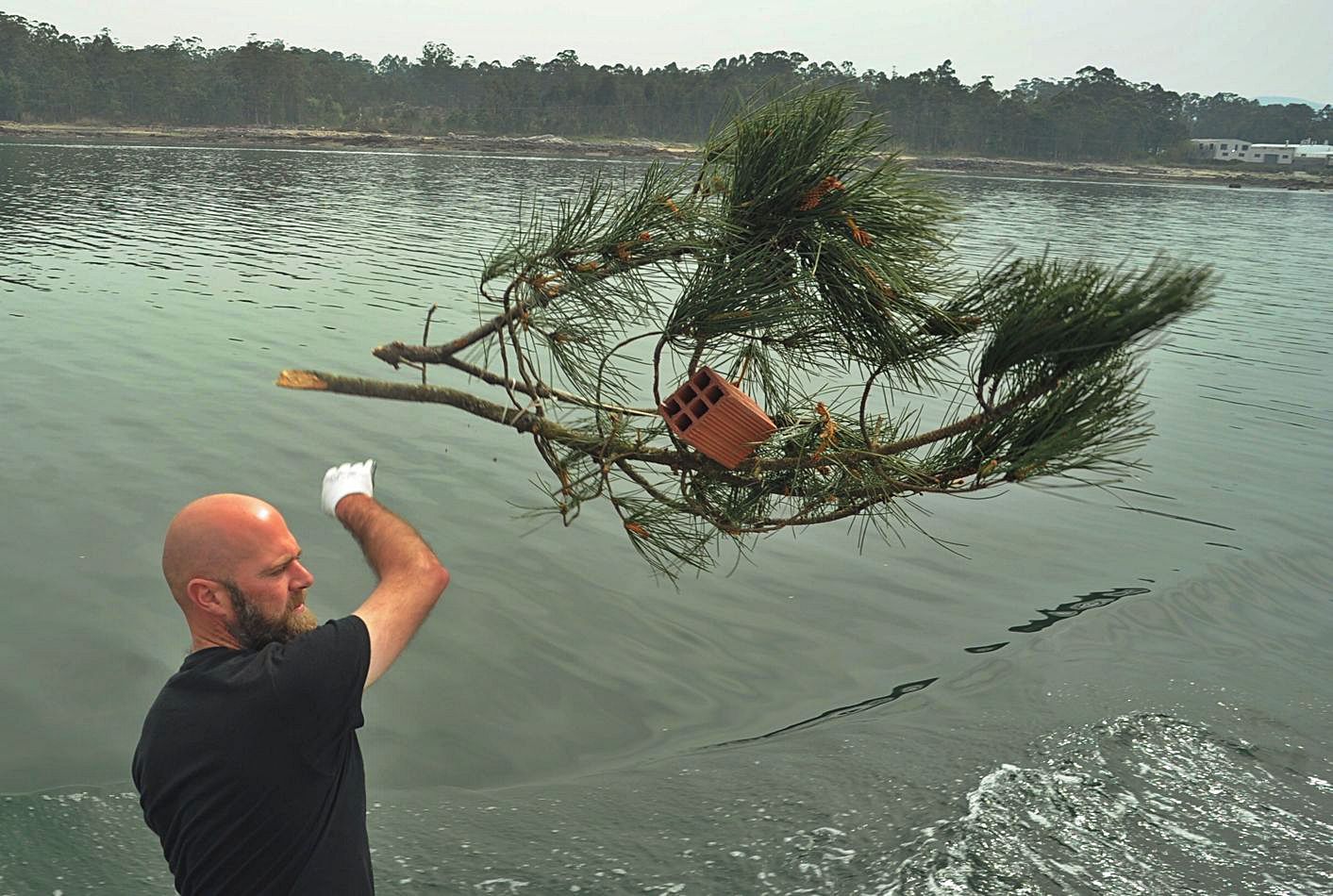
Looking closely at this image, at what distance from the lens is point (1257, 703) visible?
20.0ft

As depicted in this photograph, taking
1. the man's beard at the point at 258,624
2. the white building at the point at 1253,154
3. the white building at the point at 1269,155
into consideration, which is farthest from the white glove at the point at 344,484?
the white building at the point at 1269,155

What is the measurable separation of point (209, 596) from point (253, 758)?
326mm

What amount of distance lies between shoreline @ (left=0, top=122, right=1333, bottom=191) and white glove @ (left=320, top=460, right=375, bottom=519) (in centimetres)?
7986

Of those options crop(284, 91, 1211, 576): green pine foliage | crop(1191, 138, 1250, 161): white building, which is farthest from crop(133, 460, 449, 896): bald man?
crop(1191, 138, 1250, 161): white building

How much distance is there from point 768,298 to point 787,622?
426 centimetres

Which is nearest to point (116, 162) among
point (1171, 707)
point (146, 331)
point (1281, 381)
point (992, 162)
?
point (146, 331)

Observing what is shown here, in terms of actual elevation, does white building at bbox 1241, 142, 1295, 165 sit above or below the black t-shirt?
above

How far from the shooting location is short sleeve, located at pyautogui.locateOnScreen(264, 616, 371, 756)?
216 cm

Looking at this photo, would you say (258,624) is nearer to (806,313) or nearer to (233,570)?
(233,570)

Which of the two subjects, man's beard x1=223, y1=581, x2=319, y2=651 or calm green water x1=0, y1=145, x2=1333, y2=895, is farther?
calm green water x1=0, y1=145, x2=1333, y2=895

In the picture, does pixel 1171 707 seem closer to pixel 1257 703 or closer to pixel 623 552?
pixel 1257 703

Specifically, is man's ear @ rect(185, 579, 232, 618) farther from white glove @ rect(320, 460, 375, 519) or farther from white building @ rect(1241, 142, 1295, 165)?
white building @ rect(1241, 142, 1295, 165)

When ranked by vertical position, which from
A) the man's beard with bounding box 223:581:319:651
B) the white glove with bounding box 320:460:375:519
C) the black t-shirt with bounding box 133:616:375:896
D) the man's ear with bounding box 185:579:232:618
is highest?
the white glove with bounding box 320:460:375:519

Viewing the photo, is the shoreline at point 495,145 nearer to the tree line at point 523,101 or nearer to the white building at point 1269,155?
the tree line at point 523,101
